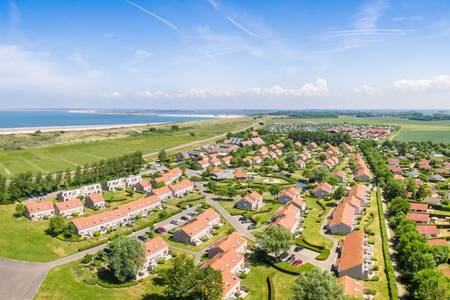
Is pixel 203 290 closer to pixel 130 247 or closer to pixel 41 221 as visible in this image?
pixel 130 247

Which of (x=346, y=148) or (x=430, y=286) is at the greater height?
(x=346, y=148)

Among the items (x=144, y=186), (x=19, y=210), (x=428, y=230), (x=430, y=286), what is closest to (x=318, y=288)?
(x=430, y=286)

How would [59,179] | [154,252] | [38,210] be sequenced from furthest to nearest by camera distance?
[59,179], [38,210], [154,252]

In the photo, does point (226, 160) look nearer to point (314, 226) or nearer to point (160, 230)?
point (314, 226)

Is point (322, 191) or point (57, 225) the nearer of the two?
point (57, 225)

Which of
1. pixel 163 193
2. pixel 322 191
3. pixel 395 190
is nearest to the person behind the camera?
pixel 395 190

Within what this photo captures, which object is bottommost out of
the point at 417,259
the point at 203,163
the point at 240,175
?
the point at 240,175

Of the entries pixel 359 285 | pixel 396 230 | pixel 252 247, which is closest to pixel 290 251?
pixel 252 247
